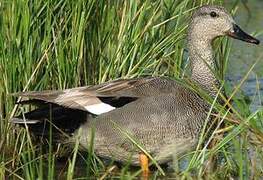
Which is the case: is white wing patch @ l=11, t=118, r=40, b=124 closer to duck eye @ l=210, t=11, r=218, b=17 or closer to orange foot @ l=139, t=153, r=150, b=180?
orange foot @ l=139, t=153, r=150, b=180

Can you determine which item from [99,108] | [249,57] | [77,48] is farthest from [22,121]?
[249,57]

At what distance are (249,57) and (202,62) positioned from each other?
3497 millimetres

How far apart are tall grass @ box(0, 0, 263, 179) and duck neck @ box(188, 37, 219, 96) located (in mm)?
143

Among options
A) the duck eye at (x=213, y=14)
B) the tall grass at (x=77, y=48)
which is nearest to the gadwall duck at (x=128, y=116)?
the tall grass at (x=77, y=48)

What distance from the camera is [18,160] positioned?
6031mm

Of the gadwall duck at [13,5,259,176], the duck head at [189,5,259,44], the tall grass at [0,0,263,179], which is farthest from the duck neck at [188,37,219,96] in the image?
the gadwall duck at [13,5,259,176]

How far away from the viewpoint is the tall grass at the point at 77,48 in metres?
6.07

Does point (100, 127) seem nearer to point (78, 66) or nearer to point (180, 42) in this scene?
point (78, 66)

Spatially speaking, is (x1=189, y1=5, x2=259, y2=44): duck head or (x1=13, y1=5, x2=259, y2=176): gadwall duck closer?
(x1=13, y1=5, x2=259, y2=176): gadwall duck

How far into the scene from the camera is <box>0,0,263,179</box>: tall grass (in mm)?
6066

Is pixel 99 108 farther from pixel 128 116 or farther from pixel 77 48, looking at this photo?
pixel 77 48

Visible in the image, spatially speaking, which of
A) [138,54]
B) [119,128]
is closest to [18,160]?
[119,128]

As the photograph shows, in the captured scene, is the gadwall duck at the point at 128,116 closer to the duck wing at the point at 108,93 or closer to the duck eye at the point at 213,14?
the duck wing at the point at 108,93

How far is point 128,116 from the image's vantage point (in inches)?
239
